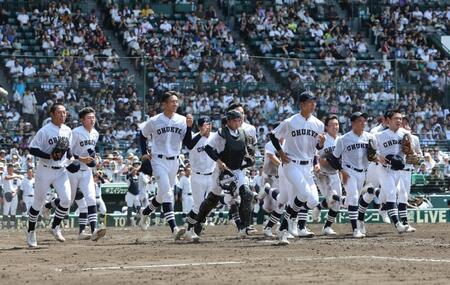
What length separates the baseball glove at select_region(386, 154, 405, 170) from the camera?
2031 centimetres

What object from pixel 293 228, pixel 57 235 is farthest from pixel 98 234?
pixel 293 228

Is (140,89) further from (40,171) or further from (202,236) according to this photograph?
(40,171)

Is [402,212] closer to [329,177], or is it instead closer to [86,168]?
[329,177]

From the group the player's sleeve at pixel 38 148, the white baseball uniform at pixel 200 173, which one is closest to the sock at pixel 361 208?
the white baseball uniform at pixel 200 173

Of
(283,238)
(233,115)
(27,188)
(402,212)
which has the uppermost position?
(233,115)

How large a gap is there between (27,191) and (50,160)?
40.7ft

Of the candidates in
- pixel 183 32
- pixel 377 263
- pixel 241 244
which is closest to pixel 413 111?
pixel 183 32

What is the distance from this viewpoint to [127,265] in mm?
14156

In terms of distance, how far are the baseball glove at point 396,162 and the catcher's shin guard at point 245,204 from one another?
2830 millimetres

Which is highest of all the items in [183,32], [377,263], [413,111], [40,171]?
[183,32]

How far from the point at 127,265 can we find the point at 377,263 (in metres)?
3.05

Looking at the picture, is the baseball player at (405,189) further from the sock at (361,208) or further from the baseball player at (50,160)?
the baseball player at (50,160)

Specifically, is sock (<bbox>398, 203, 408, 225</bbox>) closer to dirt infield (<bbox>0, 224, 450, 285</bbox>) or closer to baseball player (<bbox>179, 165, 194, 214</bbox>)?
dirt infield (<bbox>0, 224, 450, 285</bbox>)

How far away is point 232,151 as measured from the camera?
18.5 metres
